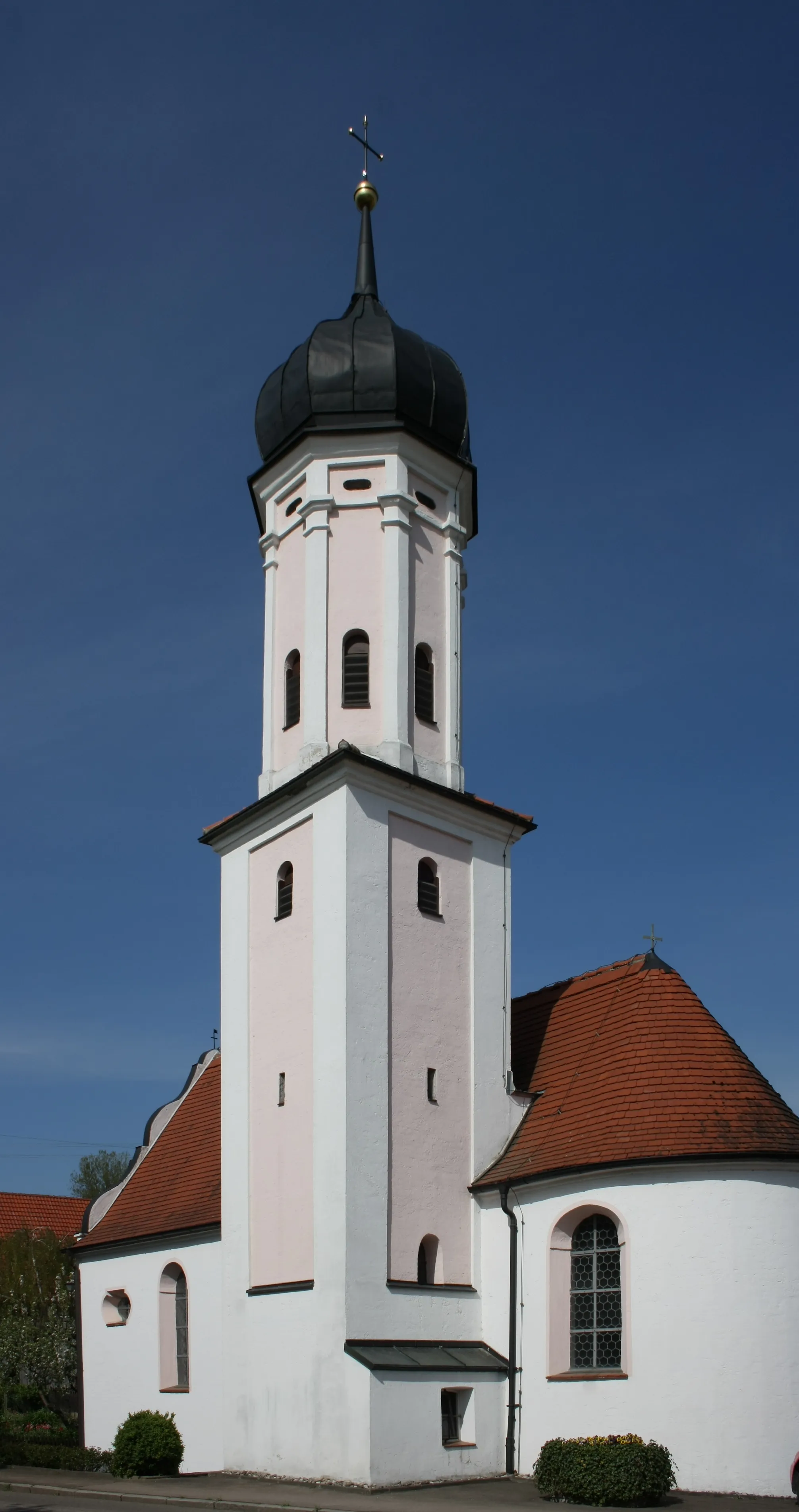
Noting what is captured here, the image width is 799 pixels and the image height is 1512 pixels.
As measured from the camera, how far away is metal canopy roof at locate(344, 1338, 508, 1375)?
1698 centimetres

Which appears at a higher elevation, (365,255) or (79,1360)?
(365,255)

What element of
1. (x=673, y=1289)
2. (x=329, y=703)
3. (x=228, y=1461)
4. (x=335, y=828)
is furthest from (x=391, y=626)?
(x=228, y=1461)

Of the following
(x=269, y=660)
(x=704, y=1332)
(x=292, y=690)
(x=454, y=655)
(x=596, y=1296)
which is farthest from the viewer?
(x=269, y=660)

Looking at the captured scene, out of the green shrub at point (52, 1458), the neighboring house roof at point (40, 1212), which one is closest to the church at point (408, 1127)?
the green shrub at point (52, 1458)

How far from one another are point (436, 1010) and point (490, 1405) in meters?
5.06

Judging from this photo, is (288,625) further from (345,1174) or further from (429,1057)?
(345,1174)

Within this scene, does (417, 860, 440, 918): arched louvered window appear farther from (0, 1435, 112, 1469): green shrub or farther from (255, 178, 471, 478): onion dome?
(0, 1435, 112, 1469): green shrub

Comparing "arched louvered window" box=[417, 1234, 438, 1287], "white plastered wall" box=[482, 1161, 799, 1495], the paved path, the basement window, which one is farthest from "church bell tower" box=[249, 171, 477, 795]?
the paved path

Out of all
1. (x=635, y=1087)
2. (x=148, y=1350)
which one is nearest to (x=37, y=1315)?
(x=148, y=1350)

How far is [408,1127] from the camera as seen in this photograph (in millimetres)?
18875

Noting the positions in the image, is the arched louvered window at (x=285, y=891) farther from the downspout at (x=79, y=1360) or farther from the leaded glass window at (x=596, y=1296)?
the downspout at (x=79, y=1360)

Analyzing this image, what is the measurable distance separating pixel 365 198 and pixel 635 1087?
1585 cm

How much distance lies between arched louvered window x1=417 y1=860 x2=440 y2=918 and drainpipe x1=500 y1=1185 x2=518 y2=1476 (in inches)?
155

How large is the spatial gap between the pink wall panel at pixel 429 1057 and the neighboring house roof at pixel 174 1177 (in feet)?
13.7
